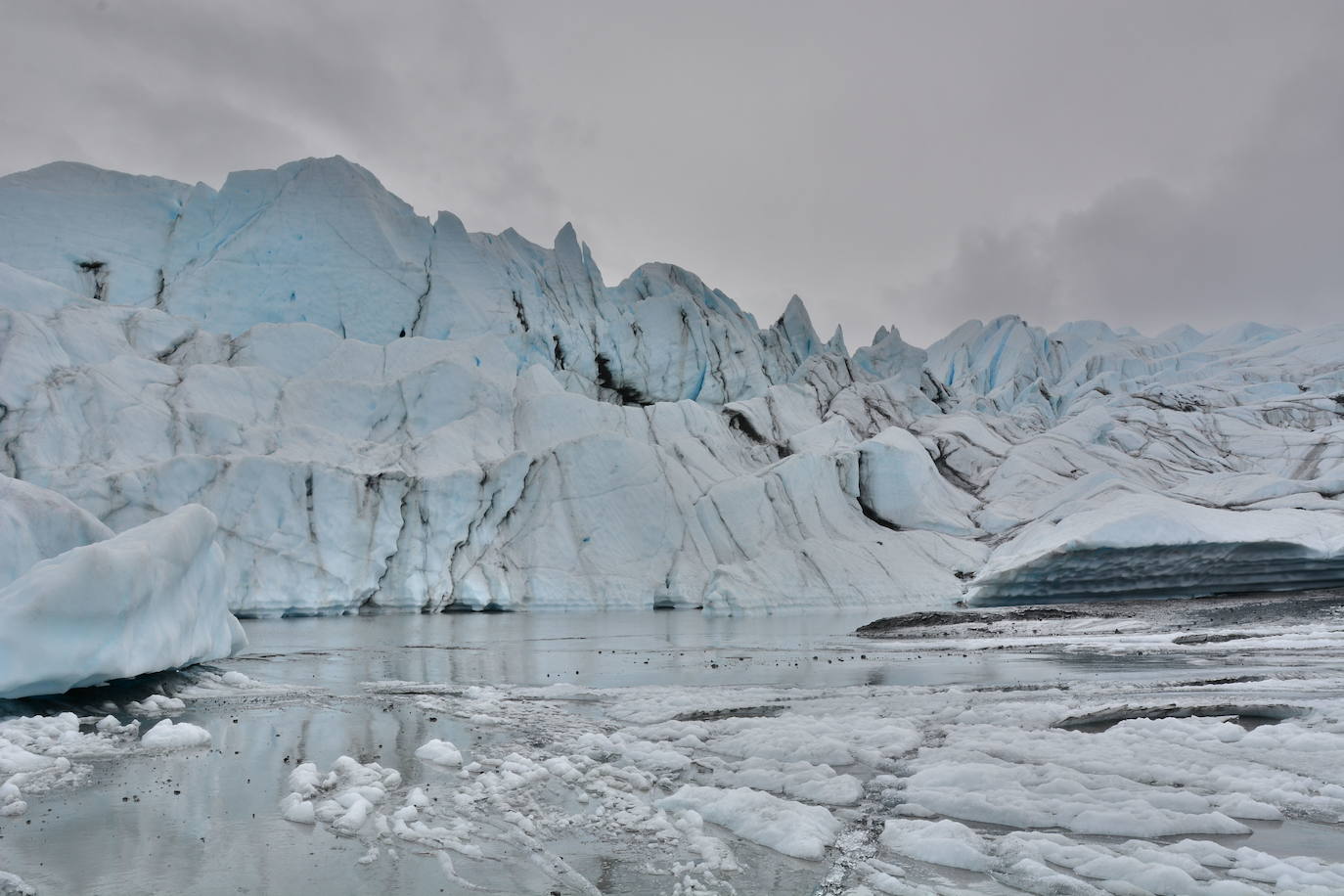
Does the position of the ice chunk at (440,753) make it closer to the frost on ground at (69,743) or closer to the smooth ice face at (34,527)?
the frost on ground at (69,743)

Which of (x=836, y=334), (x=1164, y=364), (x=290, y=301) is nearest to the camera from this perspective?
(x=290, y=301)

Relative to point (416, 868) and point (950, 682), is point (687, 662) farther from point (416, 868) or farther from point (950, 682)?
point (416, 868)

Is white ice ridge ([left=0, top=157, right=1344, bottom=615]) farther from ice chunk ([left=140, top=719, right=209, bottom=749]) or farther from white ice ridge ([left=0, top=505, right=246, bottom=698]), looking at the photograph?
ice chunk ([left=140, top=719, right=209, bottom=749])

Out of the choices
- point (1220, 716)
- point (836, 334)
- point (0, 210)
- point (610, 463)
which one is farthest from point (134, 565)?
point (836, 334)

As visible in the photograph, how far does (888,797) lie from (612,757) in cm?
324

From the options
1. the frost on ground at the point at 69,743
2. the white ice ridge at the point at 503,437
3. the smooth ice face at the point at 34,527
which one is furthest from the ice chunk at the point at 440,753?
the white ice ridge at the point at 503,437

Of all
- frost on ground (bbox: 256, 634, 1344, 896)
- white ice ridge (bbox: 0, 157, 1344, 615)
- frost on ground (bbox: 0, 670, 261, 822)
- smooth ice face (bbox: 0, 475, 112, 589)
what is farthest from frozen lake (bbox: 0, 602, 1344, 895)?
white ice ridge (bbox: 0, 157, 1344, 615)

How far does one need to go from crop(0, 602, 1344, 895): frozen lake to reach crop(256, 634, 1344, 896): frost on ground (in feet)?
0.14

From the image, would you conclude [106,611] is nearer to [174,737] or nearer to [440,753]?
[174,737]

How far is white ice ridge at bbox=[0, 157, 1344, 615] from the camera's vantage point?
34.5 metres

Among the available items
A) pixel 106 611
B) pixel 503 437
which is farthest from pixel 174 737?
pixel 503 437

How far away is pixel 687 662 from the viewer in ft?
63.4

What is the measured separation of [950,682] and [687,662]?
6.04 metres

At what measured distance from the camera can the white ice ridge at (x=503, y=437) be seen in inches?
Answer: 1357
